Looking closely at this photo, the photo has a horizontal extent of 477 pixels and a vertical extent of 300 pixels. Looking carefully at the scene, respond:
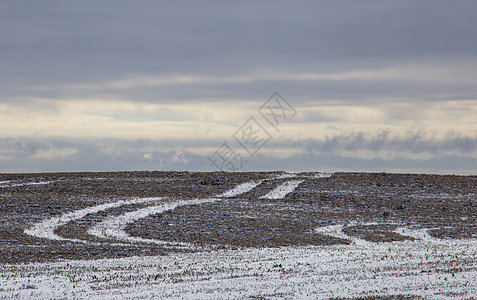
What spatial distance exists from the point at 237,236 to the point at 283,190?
892 inches

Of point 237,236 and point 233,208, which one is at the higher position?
point 233,208

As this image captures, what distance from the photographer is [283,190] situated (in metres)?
61.8

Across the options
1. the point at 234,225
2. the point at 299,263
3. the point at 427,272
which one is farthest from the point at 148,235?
the point at 427,272

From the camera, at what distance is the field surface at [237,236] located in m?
22.3

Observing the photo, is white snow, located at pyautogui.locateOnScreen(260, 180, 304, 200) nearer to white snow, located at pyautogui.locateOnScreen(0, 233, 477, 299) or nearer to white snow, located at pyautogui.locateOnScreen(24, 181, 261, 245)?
white snow, located at pyautogui.locateOnScreen(24, 181, 261, 245)

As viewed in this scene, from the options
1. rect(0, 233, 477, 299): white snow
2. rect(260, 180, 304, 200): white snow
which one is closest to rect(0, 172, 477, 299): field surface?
rect(0, 233, 477, 299): white snow

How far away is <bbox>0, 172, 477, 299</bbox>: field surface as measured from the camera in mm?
22297

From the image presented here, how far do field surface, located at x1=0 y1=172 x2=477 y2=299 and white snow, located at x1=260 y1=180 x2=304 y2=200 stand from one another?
0.72 ft

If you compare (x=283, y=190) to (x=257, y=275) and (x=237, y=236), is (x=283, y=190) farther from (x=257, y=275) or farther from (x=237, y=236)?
(x=257, y=275)

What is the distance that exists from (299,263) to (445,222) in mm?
24138

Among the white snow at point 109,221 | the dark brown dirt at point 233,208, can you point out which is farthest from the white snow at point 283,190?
the white snow at point 109,221

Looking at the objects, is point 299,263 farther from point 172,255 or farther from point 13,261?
point 13,261

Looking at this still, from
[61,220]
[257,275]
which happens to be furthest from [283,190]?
[257,275]

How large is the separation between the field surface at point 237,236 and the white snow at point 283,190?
221 millimetres
